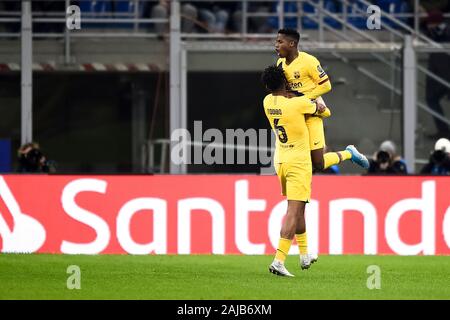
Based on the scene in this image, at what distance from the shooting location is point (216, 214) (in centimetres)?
1836

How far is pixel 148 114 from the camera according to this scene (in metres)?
25.2

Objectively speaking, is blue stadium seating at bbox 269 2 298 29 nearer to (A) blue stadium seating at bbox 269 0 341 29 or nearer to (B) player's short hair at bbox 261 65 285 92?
(A) blue stadium seating at bbox 269 0 341 29

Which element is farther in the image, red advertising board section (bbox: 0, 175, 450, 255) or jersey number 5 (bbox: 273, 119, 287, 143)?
red advertising board section (bbox: 0, 175, 450, 255)

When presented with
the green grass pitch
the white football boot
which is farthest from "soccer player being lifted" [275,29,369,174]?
the green grass pitch

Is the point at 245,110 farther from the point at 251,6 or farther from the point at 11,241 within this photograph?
the point at 11,241

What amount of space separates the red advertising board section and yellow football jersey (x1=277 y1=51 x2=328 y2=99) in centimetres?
468

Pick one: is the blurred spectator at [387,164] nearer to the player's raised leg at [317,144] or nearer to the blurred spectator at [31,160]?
the blurred spectator at [31,160]

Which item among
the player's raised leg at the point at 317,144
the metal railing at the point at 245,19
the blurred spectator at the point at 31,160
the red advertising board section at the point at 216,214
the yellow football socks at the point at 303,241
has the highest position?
the metal railing at the point at 245,19

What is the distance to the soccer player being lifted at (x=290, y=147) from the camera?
1330cm

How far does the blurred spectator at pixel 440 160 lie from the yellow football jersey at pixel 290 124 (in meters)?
6.24

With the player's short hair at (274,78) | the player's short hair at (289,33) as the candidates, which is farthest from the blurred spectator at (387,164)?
the player's short hair at (274,78)

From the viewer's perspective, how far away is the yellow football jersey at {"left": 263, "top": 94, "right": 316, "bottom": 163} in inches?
524

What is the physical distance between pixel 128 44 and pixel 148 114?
9.22 ft
